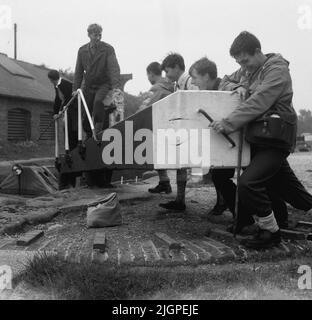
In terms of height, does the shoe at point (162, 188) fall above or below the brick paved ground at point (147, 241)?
above

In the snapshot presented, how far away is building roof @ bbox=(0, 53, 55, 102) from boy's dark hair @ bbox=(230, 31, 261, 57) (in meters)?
22.9

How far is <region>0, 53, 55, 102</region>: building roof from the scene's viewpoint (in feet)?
88.9

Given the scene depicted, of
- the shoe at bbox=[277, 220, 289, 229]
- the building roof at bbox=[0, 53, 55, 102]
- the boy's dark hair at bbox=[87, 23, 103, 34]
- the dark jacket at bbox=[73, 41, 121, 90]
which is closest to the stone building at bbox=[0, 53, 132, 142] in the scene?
the building roof at bbox=[0, 53, 55, 102]

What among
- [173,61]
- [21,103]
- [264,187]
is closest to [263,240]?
[264,187]

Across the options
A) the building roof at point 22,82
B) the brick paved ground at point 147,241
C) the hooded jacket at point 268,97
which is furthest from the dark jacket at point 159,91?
the building roof at point 22,82

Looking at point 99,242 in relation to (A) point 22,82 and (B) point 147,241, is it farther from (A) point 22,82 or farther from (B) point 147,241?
(A) point 22,82

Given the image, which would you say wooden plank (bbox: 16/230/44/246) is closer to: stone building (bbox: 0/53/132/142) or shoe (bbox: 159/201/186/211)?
shoe (bbox: 159/201/186/211)

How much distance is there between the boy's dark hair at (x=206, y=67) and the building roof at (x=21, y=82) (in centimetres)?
2229

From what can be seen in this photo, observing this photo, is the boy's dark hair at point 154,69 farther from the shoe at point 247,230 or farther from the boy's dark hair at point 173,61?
the shoe at point 247,230

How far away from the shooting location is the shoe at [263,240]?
156 inches

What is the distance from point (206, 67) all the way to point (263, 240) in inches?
64.2

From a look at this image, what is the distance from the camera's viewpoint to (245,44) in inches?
160

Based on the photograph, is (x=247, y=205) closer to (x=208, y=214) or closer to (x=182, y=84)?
(x=208, y=214)
